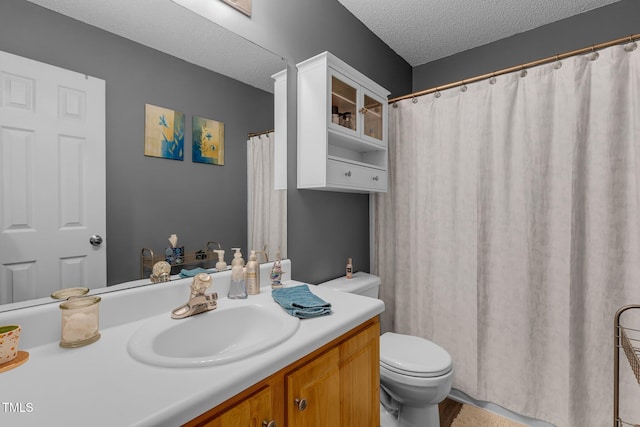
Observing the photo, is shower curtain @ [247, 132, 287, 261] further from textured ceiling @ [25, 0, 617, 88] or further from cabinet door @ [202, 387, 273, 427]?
cabinet door @ [202, 387, 273, 427]

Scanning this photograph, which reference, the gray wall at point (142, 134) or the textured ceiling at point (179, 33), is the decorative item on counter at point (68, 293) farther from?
the textured ceiling at point (179, 33)

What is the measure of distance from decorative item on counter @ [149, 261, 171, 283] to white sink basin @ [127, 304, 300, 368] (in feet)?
0.46

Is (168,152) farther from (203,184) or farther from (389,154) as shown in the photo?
(389,154)

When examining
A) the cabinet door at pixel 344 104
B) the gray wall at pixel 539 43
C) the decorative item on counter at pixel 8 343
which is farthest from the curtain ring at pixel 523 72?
the decorative item on counter at pixel 8 343

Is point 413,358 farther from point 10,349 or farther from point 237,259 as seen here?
point 10,349

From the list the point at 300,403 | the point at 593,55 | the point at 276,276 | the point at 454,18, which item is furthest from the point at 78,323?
the point at 454,18

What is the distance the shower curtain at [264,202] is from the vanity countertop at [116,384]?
678 mm

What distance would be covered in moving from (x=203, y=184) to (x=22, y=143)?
526 mm

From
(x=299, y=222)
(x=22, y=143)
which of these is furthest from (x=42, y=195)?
(x=299, y=222)

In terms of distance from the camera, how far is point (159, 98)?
1059mm

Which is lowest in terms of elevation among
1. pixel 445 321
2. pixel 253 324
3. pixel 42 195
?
pixel 445 321

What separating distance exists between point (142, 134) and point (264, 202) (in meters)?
0.59

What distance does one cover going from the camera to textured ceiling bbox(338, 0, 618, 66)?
1891 mm

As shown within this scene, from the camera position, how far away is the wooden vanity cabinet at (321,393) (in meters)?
0.68
